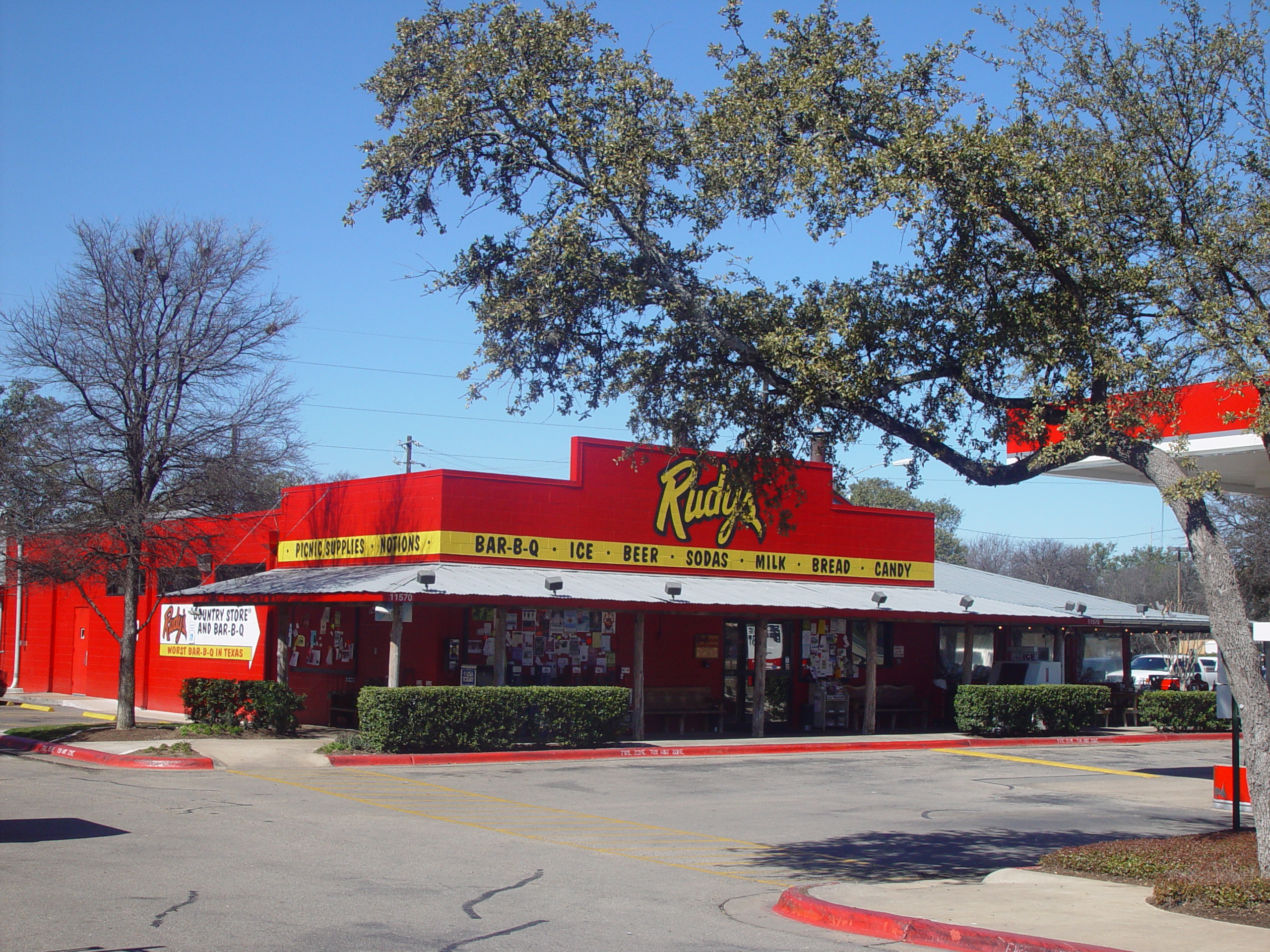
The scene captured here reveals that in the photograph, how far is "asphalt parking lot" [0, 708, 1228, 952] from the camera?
7.86 m

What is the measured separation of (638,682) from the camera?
2300cm

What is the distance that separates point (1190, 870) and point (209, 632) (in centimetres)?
2254

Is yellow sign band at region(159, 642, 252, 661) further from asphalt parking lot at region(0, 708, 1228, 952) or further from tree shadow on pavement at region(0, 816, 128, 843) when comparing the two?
tree shadow on pavement at region(0, 816, 128, 843)

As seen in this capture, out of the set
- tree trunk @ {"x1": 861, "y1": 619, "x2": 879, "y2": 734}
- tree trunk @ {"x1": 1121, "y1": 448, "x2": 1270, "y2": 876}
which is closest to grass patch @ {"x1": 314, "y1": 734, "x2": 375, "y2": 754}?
tree trunk @ {"x1": 861, "y1": 619, "x2": 879, "y2": 734}

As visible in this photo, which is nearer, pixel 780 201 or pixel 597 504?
pixel 780 201

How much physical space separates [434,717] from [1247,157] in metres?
14.0

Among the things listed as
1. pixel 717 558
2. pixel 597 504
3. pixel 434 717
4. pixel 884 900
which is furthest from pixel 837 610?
pixel 884 900

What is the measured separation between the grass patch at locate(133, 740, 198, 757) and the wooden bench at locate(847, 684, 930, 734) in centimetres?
1460

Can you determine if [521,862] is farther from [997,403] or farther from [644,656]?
[644,656]

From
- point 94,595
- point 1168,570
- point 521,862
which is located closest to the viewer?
point 521,862

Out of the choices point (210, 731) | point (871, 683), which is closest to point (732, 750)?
point (871, 683)

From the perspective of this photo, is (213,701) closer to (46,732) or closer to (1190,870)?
(46,732)

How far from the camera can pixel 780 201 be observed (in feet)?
38.7

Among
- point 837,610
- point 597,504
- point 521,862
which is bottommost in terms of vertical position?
point 521,862
